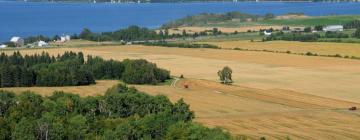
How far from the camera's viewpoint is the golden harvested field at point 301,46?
3312 inches

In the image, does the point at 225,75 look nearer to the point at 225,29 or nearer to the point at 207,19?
the point at 225,29

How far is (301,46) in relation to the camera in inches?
3580

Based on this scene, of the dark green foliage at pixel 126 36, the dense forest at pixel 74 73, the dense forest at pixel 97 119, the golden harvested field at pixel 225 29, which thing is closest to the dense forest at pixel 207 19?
the golden harvested field at pixel 225 29

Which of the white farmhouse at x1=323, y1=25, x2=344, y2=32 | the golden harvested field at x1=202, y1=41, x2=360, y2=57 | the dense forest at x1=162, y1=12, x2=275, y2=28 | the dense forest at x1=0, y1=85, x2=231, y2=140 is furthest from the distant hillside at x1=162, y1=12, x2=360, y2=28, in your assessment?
the dense forest at x1=0, y1=85, x2=231, y2=140

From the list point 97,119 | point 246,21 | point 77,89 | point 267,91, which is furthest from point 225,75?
point 246,21

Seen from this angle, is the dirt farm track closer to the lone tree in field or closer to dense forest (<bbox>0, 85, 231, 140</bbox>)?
the lone tree in field

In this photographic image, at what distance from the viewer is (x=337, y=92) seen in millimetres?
54781

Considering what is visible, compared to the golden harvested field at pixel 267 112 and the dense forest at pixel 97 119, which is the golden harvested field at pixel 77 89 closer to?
the golden harvested field at pixel 267 112

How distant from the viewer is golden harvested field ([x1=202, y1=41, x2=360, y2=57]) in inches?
3312

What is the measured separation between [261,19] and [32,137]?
122 metres

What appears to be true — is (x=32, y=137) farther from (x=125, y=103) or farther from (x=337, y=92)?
(x=337, y=92)

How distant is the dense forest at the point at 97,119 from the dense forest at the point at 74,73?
47.7 feet

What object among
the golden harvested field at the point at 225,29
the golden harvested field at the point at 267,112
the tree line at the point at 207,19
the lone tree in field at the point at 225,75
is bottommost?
the golden harvested field at the point at 267,112

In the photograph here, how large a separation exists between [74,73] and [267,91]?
13960 millimetres
